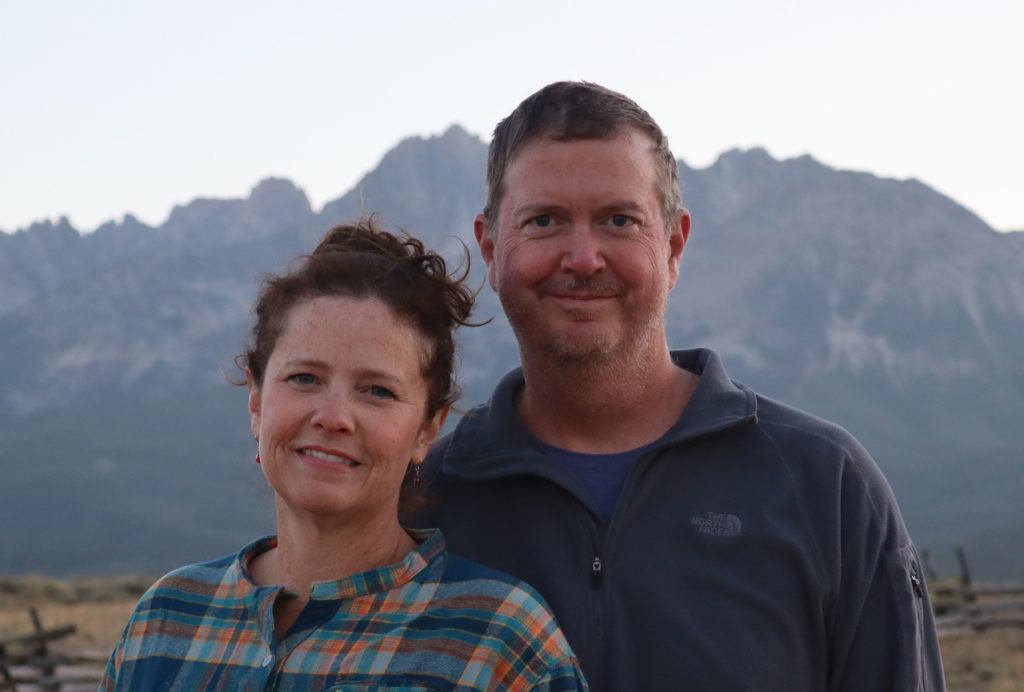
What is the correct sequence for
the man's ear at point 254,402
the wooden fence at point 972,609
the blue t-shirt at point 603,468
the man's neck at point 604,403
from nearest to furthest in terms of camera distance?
1. the man's ear at point 254,402
2. the blue t-shirt at point 603,468
3. the man's neck at point 604,403
4. the wooden fence at point 972,609

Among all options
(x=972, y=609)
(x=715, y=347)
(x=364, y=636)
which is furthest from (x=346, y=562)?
(x=715, y=347)

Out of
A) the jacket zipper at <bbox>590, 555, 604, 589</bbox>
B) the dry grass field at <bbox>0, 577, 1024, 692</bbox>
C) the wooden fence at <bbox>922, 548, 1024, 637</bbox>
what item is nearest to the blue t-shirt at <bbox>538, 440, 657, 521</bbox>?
the jacket zipper at <bbox>590, 555, 604, 589</bbox>

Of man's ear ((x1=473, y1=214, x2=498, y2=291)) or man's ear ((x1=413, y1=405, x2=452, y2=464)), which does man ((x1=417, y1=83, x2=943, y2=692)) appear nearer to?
man's ear ((x1=473, y1=214, x2=498, y2=291))

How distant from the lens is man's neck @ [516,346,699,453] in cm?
293

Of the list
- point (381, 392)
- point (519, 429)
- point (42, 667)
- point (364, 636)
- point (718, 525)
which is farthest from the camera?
point (42, 667)

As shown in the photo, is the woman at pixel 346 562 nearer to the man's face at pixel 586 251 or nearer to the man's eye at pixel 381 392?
the man's eye at pixel 381 392

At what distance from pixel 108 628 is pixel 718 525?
17.3m

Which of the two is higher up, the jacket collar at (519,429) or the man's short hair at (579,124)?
the man's short hair at (579,124)

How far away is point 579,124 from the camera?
2.90 meters

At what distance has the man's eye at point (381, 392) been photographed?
240 cm

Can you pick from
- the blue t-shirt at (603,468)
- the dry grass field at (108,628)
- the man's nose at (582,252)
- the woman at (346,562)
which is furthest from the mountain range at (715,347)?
the woman at (346,562)

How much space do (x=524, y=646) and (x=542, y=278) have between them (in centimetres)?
100

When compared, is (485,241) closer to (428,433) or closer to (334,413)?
(428,433)

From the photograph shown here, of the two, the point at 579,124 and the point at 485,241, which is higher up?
the point at 579,124
